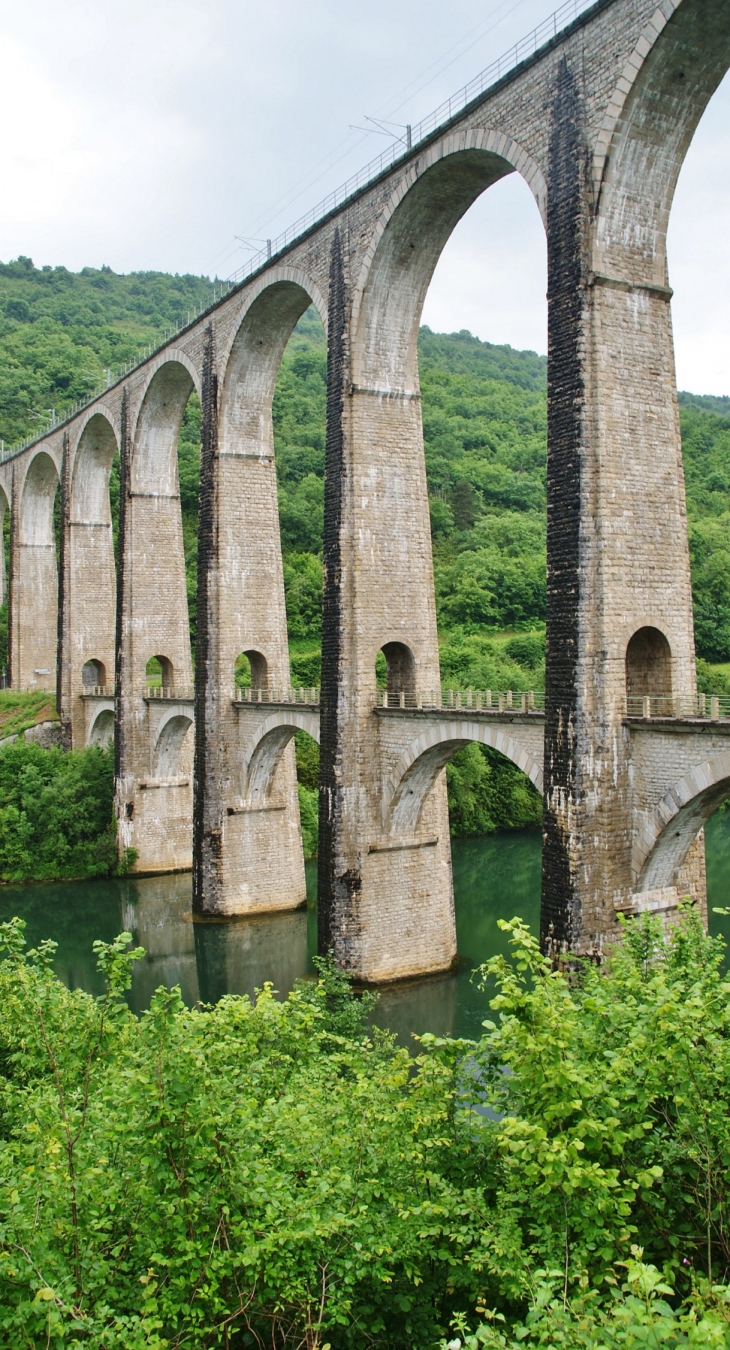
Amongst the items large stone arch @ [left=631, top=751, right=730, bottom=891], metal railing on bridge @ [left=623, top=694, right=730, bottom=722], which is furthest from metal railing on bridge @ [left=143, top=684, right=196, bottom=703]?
large stone arch @ [left=631, top=751, right=730, bottom=891]

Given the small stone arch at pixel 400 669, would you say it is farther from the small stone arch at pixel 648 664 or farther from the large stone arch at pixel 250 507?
the small stone arch at pixel 648 664

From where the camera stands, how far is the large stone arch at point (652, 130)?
43.5 ft

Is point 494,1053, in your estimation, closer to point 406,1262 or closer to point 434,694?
point 406,1262

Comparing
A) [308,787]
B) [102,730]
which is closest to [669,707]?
[308,787]

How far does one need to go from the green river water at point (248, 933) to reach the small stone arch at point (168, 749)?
3289 mm

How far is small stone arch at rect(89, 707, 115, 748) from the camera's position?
1487 inches

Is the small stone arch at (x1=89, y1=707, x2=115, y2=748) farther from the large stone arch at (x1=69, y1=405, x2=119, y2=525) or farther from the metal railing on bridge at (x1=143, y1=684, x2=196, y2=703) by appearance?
the large stone arch at (x1=69, y1=405, x2=119, y2=525)

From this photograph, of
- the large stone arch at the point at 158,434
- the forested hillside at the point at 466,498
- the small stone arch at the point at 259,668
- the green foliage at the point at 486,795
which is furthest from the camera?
the forested hillside at the point at 466,498

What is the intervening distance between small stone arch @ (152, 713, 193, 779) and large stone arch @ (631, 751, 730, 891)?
2017cm

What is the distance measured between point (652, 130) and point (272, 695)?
16169mm

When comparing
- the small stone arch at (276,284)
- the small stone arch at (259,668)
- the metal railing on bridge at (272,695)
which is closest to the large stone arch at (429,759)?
the metal railing on bridge at (272,695)

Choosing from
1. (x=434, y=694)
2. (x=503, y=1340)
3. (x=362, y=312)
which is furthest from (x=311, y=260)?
(x=503, y=1340)

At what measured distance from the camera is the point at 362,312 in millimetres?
20609

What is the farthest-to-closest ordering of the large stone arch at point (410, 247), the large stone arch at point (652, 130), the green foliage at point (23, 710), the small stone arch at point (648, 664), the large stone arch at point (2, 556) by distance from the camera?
1. the large stone arch at point (2, 556)
2. the green foliage at point (23, 710)
3. the large stone arch at point (410, 247)
4. the small stone arch at point (648, 664)
5. the large stone arch at point (652, 130)
